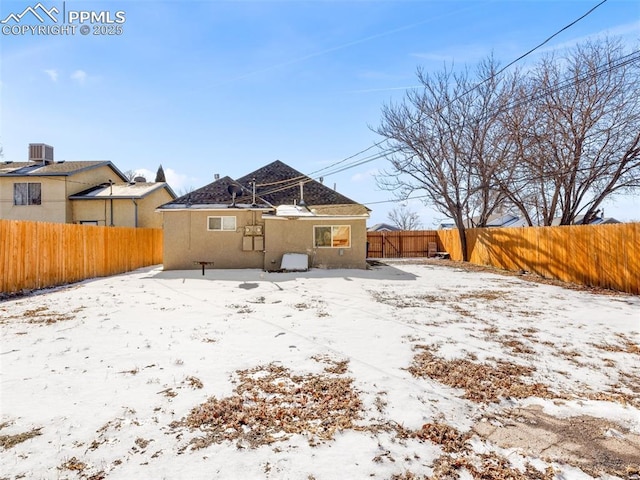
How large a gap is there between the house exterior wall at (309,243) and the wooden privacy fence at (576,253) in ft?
22.2

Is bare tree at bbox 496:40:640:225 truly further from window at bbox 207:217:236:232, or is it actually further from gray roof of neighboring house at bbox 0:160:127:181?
gray roof of neighboring house at bbox 0:160:127:181

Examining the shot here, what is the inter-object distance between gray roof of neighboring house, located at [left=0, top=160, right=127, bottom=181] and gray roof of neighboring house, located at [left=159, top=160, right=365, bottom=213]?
388 inches

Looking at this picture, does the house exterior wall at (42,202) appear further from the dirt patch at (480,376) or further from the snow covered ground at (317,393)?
the dirt patch at (480,376)

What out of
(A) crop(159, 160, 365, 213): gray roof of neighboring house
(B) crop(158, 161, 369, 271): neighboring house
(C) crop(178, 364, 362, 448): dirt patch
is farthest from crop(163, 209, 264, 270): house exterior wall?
(C) crop(178, 364, 362, 448): dirt patch

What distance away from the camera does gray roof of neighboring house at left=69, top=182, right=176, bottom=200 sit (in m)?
19.8

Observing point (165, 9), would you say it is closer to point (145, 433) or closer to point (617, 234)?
point (145, 433)

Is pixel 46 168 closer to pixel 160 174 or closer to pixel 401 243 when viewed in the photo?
pixel 160 174

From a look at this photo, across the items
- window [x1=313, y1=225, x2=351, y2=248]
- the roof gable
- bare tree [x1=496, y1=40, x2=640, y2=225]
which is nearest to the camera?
bare tree [x1=496, y1=40, x2=640, y2=225]

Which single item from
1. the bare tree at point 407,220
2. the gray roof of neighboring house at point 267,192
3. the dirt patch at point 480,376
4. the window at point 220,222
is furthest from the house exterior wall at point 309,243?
the bare tree at point 407,220

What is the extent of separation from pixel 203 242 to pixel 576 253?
13955 millimetres

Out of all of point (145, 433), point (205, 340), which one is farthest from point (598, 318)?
point (145, 433)

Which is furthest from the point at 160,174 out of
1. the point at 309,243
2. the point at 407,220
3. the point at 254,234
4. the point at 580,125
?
the point at 407,220

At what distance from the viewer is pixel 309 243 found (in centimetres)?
1462

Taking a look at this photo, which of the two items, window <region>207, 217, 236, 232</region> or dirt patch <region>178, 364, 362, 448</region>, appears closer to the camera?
dirt patch <region>178, 364, 362, 448</region>
